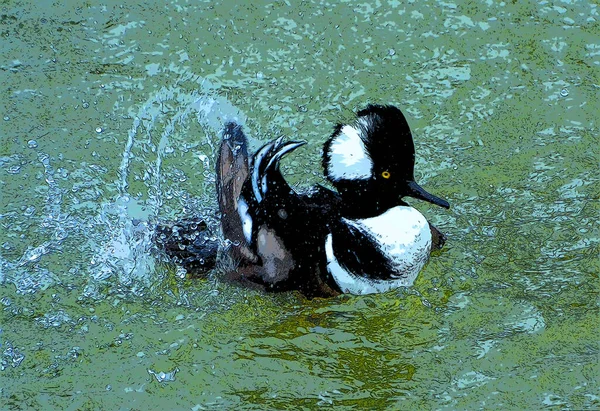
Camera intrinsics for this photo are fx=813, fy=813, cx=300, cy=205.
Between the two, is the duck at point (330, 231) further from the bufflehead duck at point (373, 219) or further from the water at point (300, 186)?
the water at point (300, 186)

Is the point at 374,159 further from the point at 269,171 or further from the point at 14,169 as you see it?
the point at 14,169

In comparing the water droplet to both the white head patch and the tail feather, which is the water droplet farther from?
the white head patch

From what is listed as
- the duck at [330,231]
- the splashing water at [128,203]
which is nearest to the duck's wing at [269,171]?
the duck at [330,231]

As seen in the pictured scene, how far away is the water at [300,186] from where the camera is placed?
370 centimetres

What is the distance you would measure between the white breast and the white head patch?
0.27 meters

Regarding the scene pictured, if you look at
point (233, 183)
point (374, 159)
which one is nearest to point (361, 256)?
point (374, 159)

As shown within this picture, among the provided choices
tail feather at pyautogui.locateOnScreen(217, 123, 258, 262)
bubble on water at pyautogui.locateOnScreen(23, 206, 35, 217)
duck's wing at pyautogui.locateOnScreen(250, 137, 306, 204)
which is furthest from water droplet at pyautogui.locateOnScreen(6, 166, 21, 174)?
duck's wing at pyautogui.locateOnScreen(250, 137, 306, 204)

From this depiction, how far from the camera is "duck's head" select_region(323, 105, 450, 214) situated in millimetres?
3482

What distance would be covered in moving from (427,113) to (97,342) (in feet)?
7.80

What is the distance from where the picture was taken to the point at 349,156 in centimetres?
364

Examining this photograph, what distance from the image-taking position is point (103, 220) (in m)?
4.32

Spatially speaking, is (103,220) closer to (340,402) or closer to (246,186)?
(246,186)

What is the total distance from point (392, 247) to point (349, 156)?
→ 49 centimetres

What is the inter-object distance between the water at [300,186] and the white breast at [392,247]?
202 mm
